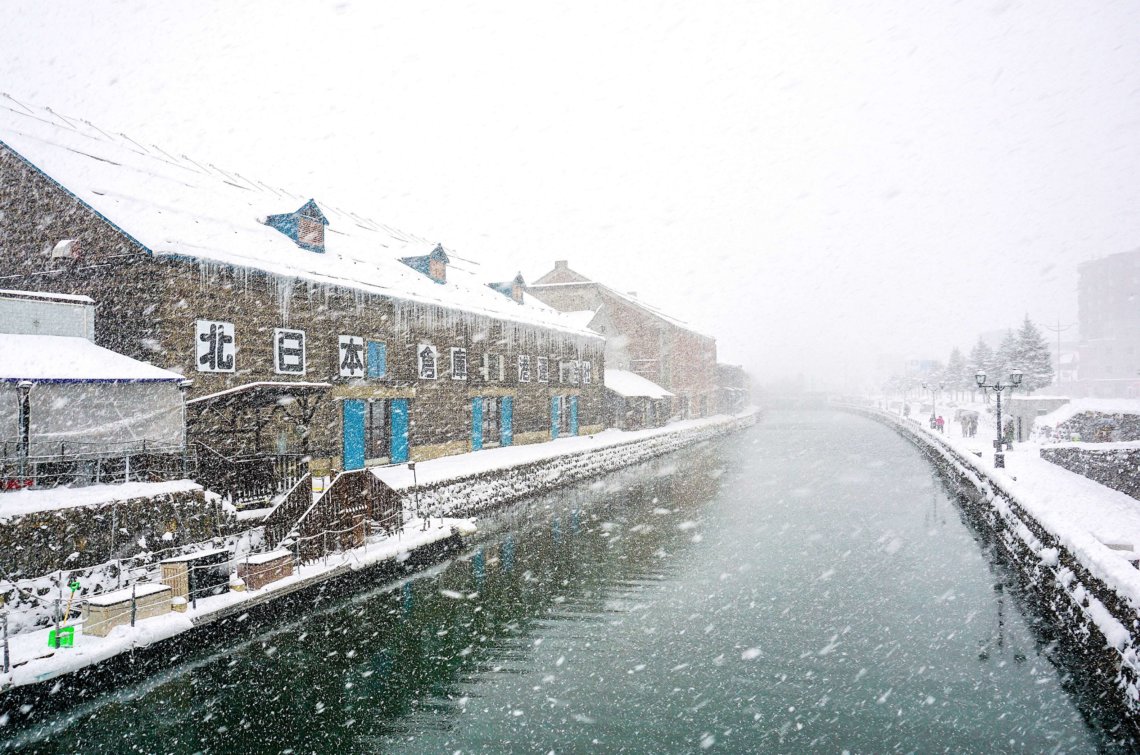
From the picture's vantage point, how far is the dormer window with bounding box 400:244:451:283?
2742cm

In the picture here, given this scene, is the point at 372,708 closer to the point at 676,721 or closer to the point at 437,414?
the point at 676,721

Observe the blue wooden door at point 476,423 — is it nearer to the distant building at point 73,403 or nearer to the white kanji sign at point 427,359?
the white kanji sign at point 427,359

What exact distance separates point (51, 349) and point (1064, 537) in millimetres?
18687

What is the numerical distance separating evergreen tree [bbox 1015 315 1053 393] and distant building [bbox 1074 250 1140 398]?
6295 centimetres

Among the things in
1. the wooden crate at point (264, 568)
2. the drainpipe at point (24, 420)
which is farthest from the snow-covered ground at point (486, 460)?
the drainpipe at point (24, 420)

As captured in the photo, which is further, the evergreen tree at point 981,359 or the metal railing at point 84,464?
the evergreen tree at point 981,359

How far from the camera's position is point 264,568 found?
448 inches

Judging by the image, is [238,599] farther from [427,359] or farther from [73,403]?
[427,359]

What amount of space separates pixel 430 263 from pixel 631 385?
21.1m

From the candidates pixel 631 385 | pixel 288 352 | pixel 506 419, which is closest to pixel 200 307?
pixel 288 352

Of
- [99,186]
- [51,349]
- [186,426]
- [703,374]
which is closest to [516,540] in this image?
[186,426]

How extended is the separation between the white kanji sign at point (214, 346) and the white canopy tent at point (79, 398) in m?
2.10

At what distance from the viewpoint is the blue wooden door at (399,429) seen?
23516 millimetres

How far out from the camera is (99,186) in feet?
55.9
